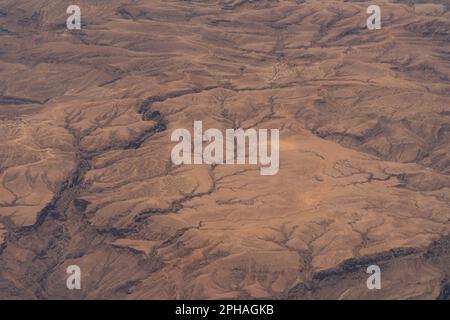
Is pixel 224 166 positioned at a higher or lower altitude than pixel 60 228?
higher

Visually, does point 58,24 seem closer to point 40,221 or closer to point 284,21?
point 284,21

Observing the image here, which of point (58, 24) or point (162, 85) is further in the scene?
point (58, 24)

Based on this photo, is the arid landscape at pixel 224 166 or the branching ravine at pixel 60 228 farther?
the branching ravine at pixel 60 228

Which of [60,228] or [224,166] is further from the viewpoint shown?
[224,166]

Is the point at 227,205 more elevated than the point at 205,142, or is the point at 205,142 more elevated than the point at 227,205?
the point at 205,142

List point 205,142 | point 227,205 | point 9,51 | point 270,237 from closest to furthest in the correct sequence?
point 270,237
point 227,205
point 205,142
point 9,51

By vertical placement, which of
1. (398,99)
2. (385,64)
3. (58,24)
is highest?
(58,24)

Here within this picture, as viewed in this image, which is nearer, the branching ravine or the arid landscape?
the arid landscape

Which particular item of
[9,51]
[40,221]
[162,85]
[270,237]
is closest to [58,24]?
[9,51]
